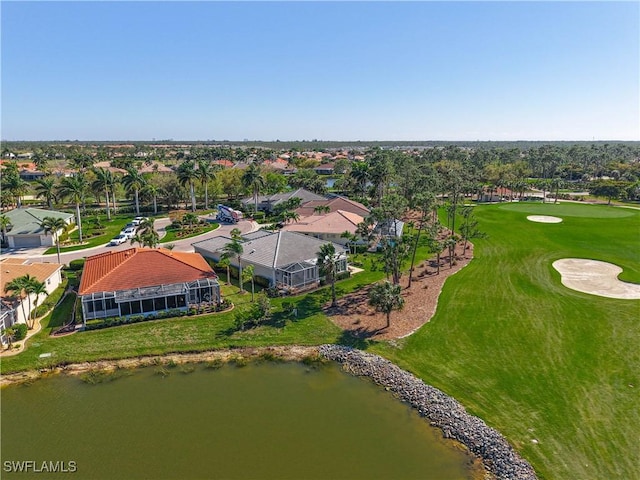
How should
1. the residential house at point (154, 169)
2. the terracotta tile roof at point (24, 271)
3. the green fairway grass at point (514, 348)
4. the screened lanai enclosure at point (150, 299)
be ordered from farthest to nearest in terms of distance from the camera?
the residential house at point (154, 169) → the terracotta tile roof at point (24, 271) → the screened lanai enclosure at point (150, 299) → the green fairway grass at point (514, 348)

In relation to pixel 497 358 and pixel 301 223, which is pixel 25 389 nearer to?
pixel 497 358

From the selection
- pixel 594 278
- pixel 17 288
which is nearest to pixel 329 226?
pixel 594 278

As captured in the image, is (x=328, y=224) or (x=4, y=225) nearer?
(x=4, y=225)

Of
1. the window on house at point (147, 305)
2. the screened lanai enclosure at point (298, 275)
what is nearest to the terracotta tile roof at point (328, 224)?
the screened lanai enclosure at point (298, 275)

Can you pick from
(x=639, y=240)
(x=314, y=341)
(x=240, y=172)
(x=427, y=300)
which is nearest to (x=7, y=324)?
(x=314, y=341)

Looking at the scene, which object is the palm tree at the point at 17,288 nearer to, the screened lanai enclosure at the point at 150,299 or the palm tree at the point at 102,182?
the screened lanai enclosure at the point at 150,299

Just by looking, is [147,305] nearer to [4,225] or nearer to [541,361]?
[541,361]
